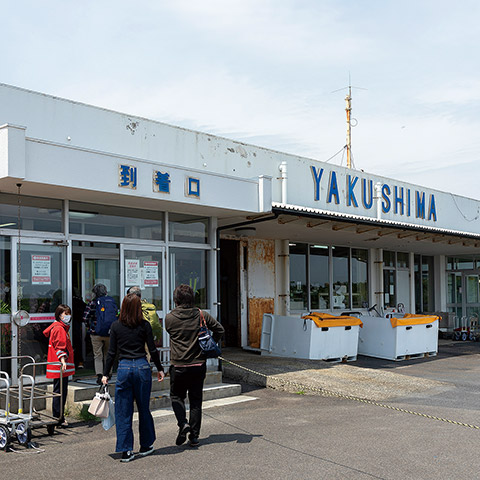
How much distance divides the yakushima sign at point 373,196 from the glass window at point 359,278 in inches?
73.4

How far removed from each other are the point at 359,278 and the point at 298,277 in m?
3.00

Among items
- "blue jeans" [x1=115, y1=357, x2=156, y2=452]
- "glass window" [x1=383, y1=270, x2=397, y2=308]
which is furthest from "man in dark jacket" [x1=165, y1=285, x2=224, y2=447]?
"glass window" [x1=383, y1=270, x2=397, y2=308]

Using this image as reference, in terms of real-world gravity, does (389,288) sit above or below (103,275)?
below

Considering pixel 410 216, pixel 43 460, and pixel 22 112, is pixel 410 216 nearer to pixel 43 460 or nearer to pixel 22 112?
pixel 22 112

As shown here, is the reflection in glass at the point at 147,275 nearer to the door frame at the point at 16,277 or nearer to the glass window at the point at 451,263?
the door frame at the point at 16,277

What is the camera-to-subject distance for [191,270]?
11117mm

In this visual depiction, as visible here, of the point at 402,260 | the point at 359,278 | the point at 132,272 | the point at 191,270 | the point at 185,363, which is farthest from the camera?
the point at 402,260

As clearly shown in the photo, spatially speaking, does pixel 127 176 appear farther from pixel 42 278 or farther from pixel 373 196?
pixel 373 196

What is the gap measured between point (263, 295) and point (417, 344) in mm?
3982

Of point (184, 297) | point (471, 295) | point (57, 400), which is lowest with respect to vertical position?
point (57, 400)

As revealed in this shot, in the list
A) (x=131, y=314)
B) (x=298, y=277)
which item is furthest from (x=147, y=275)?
(x=298, y=277)

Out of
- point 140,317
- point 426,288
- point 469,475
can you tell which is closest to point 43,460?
point 140,317

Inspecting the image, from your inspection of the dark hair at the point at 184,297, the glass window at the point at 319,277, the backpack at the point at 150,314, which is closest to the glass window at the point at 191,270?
the backpack at the point at 150,314

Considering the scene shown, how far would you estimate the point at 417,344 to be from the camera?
15.0m
